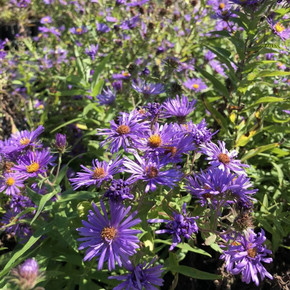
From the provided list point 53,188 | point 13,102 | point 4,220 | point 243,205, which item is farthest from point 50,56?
point 243,205

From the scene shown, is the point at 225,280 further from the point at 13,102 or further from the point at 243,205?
the point at 13,102

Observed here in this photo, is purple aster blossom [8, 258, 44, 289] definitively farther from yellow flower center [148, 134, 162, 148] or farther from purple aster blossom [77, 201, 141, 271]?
yellow flower center [148, 134, 162, 148]

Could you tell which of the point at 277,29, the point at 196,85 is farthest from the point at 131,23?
the point at 277,29

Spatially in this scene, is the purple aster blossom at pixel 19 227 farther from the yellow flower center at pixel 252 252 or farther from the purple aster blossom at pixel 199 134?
the yellow flower center at pixel 252 252

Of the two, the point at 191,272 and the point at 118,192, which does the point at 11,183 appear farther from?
the point at 191,272

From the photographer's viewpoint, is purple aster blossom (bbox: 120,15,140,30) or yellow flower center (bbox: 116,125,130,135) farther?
purple aster blossom (bbox: 120,15,140,30)

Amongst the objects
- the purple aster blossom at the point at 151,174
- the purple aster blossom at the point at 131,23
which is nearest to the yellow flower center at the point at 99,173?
→ the purple aster blossom at the point at 151,174

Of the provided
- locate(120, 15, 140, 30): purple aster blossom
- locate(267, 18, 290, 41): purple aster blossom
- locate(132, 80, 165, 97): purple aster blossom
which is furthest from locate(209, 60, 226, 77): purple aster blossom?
locate(132, 80, 165, 97): purple aster blossom
